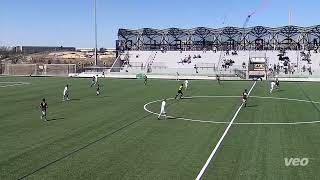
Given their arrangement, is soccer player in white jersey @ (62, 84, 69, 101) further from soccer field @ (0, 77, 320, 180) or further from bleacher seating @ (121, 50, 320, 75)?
bleacher seating @ (121, 50, 320, 75)

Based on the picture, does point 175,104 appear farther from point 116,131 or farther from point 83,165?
point 83,165

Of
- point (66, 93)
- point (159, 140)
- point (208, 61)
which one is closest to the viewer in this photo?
point (159, 140)

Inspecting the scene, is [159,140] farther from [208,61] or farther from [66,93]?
[208,61]

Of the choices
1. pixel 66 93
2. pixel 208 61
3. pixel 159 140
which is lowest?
pixel 159 140

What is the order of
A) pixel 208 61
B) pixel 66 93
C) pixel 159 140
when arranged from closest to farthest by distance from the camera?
pixel 159 140 < pixel 66 93 < pixel 208 61

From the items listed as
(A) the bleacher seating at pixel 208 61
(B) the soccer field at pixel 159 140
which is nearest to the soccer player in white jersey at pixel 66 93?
(B) the soccer field at pixel 159 140

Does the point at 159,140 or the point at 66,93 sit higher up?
the point at 66,93

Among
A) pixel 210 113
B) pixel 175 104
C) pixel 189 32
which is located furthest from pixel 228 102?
pixel 189 32

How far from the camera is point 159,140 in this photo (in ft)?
87.4

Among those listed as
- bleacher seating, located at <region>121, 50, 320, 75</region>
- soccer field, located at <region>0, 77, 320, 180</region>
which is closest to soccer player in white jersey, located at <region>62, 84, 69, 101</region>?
soccer field, located at <region>0, 77, 320, 180</region>

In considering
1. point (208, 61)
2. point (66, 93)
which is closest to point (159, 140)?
point (66, 93)

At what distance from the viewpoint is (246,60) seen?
102m

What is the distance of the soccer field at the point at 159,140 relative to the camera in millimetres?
20109

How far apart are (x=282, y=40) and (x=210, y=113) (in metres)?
79.8
